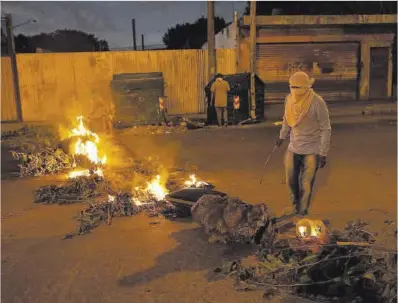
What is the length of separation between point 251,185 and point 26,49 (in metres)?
39.2

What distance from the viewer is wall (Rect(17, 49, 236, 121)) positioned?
1669 centimetres

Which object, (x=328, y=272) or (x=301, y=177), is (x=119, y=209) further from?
(x=328, y=272)

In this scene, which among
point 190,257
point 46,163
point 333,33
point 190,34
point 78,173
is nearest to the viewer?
point 190,257

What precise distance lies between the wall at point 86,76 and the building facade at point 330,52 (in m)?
2.23

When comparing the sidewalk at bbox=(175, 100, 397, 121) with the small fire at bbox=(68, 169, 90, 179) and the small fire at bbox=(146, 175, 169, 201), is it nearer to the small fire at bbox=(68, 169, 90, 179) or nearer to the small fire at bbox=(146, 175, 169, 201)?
the small fire at bbox=(68, 169, 90, 179)

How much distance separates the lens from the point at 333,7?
29516mm

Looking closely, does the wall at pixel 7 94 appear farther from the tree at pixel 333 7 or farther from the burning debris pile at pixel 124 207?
the tree at pixel 333 7

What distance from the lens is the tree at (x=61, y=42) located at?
37000 mm

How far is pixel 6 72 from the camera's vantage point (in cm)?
1644

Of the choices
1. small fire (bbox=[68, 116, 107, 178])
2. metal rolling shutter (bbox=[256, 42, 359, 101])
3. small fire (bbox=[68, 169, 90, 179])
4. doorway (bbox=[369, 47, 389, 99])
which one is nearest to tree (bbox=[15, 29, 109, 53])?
metal rolling shutter (bbox=[256, 42, 359, 101])

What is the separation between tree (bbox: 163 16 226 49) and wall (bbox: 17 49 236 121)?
30105 mm

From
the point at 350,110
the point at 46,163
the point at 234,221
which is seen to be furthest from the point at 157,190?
the point at 350,110

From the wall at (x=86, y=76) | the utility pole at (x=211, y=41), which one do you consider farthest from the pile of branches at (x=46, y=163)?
the utility pole at (x=211, y=41)

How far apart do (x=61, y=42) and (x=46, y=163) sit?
105 ft
